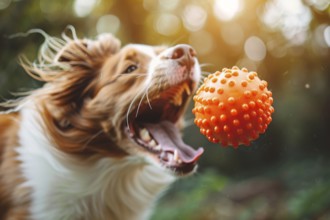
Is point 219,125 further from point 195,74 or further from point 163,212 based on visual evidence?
point 163,212

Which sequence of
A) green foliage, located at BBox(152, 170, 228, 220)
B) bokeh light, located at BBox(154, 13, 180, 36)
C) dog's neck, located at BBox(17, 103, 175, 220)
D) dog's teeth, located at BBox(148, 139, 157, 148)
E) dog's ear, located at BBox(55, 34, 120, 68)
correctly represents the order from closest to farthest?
dog's teeth, located at BBox(148, 139, 157, 148) < dog's neck, located at BBox(17, 103, 175, 220) < dog's ear, located at BBox(55, 34, 120, 68) < green foliage, located at BBox(152, 170, 228, 220) < bokeh light, located at BBox(154, 13, 180, 36)

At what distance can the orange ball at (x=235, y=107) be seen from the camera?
1.78m

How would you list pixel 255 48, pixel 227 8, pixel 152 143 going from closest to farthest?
pixel 152 143 → pixel 227 8 → pixel 255 48

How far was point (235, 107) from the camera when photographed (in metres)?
1.78

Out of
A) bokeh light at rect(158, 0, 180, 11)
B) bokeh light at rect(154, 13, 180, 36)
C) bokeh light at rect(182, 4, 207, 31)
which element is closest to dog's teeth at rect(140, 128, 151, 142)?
bokeh light at rect(182, 4, 207, 31)

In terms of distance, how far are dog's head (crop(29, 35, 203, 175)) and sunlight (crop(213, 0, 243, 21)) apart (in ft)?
6.82

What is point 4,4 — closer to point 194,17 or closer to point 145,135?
point 145,135

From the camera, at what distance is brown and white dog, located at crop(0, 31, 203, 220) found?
2527 millimetres

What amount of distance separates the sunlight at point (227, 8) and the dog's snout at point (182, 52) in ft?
7.44

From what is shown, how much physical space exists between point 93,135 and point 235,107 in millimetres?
1138

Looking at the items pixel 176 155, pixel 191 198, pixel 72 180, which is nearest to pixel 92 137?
pixel 72 180

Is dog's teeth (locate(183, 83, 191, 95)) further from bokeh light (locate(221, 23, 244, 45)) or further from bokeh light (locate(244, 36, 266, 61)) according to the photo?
bokeh light (locate(221, 23, 244, 45))

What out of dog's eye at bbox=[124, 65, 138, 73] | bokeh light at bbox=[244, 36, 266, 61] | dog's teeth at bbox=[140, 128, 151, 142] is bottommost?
dog's teeth at bbox=[140, 128, 151, 142]

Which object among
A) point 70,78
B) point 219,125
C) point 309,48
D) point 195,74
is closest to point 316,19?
point 309,48
